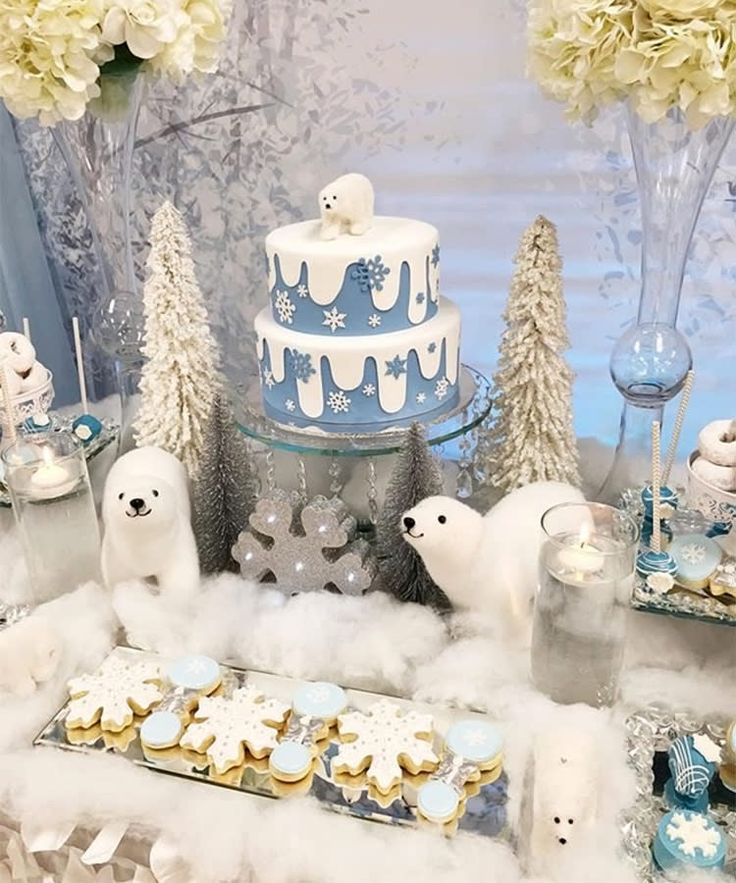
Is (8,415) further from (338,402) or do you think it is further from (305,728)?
(305,728)

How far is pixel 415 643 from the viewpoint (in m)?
1.10

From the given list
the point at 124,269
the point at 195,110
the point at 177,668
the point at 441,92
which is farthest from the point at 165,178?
the point at 177,668

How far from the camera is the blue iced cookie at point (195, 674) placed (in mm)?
1025

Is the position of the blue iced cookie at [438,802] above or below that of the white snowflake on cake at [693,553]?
below

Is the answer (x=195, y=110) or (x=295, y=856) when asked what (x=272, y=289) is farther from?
(x=295, y=856)

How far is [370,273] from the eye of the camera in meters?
1.13

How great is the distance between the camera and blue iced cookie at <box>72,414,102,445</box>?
144 centimetres

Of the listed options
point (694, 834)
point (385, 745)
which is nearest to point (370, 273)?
point (385, 745)

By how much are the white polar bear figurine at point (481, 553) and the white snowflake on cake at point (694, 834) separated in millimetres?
294

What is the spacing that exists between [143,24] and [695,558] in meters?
0.87

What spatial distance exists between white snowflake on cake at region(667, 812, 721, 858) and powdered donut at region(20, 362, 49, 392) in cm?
100

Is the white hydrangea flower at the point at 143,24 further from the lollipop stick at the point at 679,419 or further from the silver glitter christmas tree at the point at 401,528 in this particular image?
the lollipop stick at the point at 679,419

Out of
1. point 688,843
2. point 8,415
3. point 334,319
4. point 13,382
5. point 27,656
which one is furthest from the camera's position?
point 13,382

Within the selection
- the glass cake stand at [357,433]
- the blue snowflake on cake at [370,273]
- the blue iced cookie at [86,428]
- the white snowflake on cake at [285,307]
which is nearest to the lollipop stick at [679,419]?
the glass cake stand at [357,433]
